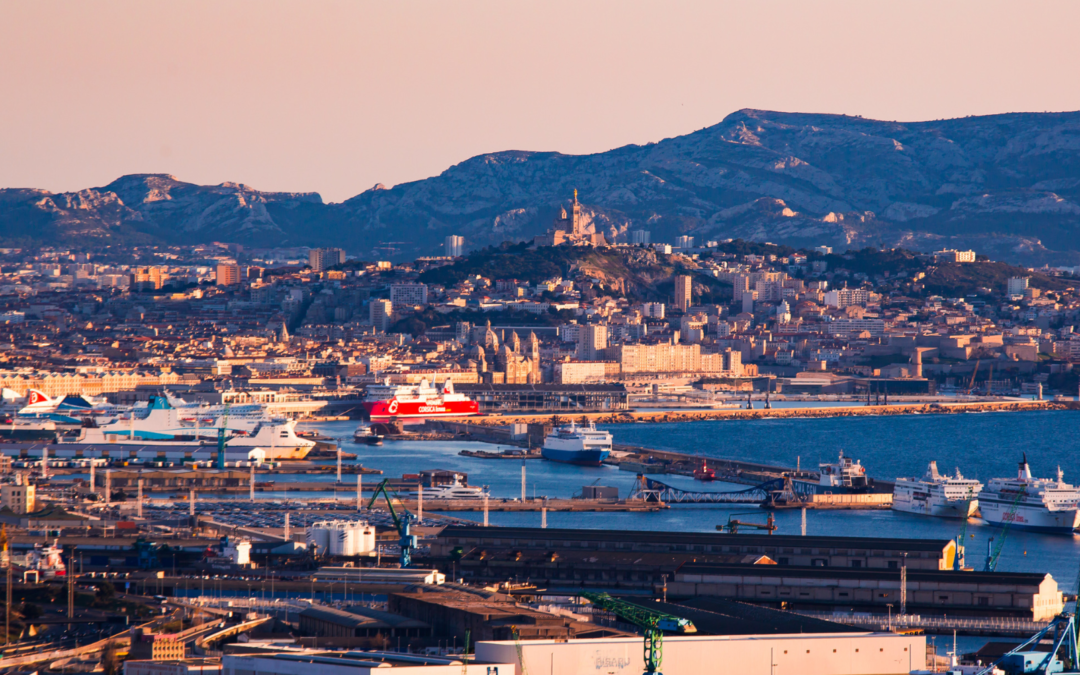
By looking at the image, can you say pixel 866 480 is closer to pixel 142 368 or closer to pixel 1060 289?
pixel 142 368

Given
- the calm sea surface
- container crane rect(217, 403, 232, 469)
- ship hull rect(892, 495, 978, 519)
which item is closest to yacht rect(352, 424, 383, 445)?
the calm sea surface

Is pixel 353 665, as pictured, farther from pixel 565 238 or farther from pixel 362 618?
pixel 565 238

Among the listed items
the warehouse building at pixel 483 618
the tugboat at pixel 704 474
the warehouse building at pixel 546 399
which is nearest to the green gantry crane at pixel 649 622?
the warehouse building at pixel 483 618

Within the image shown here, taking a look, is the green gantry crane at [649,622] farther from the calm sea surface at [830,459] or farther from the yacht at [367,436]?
the yacht at [367,436]

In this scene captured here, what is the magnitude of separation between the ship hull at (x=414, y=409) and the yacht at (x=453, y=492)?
21.5 metres

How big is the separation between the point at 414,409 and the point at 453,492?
23.2 m

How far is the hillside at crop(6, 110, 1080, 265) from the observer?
155250 millimetres

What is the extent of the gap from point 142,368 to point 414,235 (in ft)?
391

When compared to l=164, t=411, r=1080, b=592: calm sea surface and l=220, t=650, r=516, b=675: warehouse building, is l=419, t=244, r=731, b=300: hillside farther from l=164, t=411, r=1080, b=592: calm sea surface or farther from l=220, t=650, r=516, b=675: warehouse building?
l=220, t=650, r=516, b=675: warehouse building

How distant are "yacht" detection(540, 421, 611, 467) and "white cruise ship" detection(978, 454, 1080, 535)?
12.0 metres

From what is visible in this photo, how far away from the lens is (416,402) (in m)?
57.8

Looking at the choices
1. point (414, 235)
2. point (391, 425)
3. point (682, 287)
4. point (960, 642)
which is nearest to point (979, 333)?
point (682, 287)

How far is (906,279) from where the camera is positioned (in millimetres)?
105875

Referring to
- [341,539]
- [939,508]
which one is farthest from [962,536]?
[341,539]
